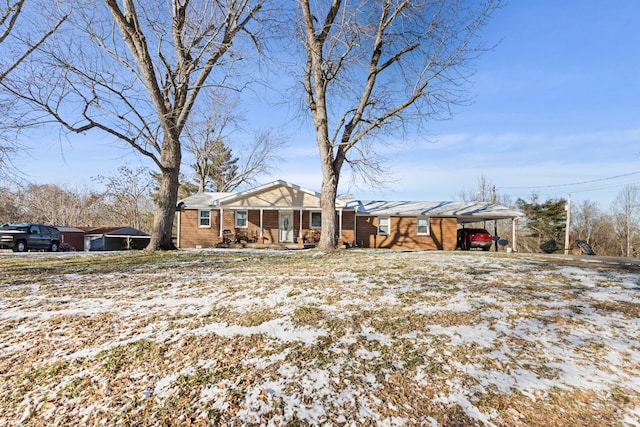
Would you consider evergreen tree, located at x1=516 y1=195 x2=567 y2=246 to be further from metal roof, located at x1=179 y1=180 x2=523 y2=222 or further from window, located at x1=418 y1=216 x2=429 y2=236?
window, located at x1=418 y1=216 x2=429 y2=236

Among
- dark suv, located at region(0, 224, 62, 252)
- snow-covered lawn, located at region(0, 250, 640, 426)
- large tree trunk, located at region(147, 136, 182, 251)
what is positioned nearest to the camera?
snow-covered lawn, located at region(0, 250, 640, 426)

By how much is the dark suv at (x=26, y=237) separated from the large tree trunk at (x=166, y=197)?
10.4 metres

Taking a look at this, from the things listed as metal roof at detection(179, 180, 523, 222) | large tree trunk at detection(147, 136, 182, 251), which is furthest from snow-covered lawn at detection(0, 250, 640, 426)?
metal roof at detection(179, 180, 523, 222)

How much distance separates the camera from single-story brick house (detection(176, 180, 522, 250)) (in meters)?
18.9

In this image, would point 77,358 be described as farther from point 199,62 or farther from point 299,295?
point 199,62

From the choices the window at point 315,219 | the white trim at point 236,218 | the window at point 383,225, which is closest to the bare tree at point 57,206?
the white trim at point 236,218

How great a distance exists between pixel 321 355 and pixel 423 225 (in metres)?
17.9

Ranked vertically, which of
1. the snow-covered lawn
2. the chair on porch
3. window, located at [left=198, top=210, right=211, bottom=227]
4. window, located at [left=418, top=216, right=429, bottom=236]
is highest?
window, located at [left=198, top=210, right=211, bottom=227]

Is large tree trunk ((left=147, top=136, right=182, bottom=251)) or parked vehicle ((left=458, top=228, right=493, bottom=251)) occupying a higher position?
large tree trunk ((left=147, top=136, right=182, bottom=251))

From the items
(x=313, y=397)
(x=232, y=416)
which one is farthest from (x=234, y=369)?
(x=313, y=397)

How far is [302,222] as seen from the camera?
19.7 meters

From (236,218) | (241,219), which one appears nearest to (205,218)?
(236,218)

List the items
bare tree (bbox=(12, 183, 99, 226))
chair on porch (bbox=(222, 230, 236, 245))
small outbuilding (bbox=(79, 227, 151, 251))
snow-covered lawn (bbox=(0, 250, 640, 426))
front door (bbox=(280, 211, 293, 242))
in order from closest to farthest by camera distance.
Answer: snow-covered lawn (bbox=(0, 250, 640, 426)) → chair on porch (bbox=(222, 230, 236, 245)) → front door (bbox=(280, 211, 293, 242)) → small outbuilding (bbox=(79, 227, 151, 251)) → bare tree (bbox=(12, 183, 99, 226))

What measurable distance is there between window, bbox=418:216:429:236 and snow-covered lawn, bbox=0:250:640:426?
14618mm
